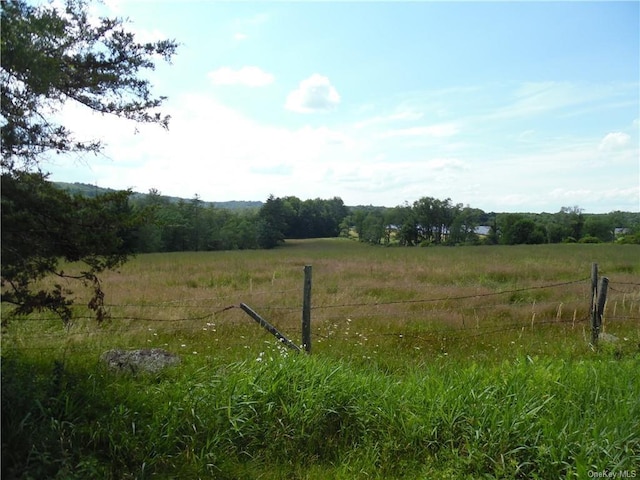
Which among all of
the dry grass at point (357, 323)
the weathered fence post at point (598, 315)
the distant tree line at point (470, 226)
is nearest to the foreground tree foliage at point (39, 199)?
the dry grass at point (357, 323)

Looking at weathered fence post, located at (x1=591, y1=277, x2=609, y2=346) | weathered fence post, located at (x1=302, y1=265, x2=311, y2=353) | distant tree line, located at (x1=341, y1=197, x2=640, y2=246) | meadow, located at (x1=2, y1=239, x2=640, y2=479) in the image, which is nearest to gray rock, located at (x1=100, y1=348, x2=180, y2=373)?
meadow, located at (x1=2, y1=239, x2=640, y2=479)

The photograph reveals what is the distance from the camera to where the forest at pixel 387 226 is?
6800cm

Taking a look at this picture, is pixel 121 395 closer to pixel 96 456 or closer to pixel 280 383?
pixel 96 456

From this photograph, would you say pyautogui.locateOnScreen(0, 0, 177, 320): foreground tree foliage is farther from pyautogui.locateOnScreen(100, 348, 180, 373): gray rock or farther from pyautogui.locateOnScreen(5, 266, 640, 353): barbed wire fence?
pyautogui.locateOnScreen(5, 266, 640, 353): barbed wire fence

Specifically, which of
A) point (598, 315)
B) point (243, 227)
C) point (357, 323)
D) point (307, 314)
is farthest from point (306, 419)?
point (243, 227)

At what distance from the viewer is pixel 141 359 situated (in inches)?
200

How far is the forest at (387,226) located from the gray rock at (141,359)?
4981 centimetres

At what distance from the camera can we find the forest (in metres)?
68.0

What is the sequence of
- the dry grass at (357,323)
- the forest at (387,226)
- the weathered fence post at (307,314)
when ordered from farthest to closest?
the forest at (387,226) → the dry grass at (357,323) → the weathered fence post at (307,314)

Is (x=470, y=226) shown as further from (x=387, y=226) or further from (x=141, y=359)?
(x=141, y=359)

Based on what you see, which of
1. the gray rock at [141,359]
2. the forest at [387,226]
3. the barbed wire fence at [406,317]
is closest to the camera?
the gray rock at [141,359]

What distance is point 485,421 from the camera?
3680 mm

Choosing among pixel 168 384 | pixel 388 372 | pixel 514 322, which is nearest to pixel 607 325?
pixel 514 322

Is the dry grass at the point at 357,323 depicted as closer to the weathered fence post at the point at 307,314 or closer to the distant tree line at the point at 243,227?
the weathered fence post at the point at 307,314
